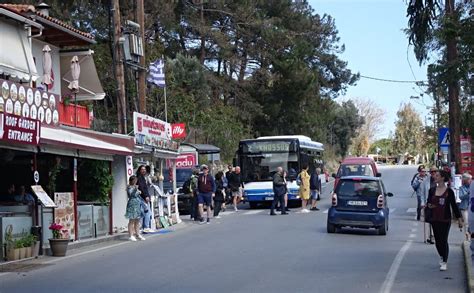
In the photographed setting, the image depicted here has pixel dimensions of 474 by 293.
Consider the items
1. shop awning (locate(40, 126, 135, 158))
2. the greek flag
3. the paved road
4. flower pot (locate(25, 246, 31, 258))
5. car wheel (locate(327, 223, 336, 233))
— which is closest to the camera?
the paved road

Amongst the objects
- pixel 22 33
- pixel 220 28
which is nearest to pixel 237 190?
pixel 22 33

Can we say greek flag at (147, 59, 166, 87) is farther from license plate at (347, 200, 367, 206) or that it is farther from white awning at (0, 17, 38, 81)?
license plate at (347, 200, 367, 206)

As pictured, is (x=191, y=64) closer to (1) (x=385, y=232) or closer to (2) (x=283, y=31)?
(2) (x=283, y=31)

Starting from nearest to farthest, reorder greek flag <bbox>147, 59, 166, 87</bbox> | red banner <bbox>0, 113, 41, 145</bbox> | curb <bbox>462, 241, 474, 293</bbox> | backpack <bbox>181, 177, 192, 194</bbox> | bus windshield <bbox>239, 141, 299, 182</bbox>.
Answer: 1. curb <bbox>462, 241, 474, 293</bbox>
2. red banner <bbox>0, 113, 41, 145</bbox>
3. greek flag <bbox>147, 59, 166, 87</bbox>
4. backpack <bbox>181, 177, 192, 194</bbox>
5. bus windshield <bbox>239, 141, 299, 182</bbox>

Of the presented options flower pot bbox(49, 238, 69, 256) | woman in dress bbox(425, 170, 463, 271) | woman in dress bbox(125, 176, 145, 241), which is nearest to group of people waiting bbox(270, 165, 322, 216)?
woman in dress bbox(125, 176, 145, 241)

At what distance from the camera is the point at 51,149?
1692cm

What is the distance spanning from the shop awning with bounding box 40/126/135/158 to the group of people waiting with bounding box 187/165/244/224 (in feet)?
12.6

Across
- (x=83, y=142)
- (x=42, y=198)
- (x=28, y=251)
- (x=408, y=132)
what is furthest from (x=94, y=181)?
(x=408, y=132)

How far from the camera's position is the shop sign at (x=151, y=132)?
21.9 metres

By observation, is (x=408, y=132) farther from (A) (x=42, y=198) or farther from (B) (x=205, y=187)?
(A) (x=42, y=198)

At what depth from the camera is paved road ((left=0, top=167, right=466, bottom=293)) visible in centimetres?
1124

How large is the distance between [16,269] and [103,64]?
91.3ft

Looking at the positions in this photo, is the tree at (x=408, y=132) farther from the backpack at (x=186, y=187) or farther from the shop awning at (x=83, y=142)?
the shop awning at (x=83, y=142)

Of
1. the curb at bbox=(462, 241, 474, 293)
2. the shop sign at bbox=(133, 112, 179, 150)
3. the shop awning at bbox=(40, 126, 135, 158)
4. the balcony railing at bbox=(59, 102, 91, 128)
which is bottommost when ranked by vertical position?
the curb at bbox=(462, 241, 474, 293)
